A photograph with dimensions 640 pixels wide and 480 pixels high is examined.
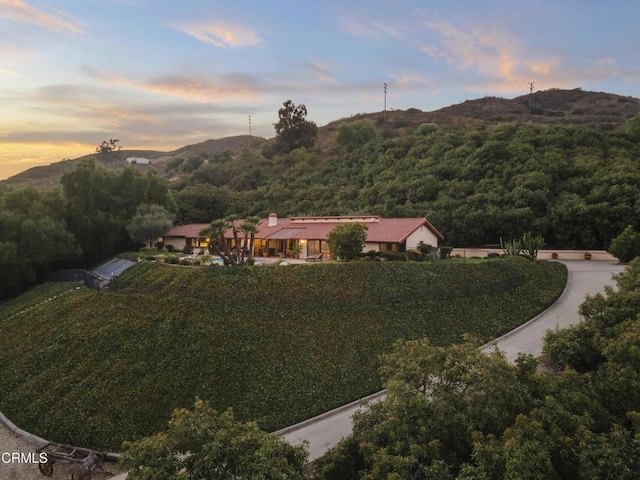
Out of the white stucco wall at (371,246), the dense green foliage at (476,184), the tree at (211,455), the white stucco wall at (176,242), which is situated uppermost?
the dense green foliage at (476,184)

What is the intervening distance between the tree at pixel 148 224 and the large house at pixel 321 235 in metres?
3.12

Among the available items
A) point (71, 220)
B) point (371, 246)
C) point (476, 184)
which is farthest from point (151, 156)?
point (371, 246)

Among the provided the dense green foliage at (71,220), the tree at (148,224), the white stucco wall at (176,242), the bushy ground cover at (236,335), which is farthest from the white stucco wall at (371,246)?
the dense green foliage at (71,220)

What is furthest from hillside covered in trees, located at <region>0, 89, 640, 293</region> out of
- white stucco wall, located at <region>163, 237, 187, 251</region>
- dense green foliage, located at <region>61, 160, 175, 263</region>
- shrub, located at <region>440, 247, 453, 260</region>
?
shrub, located at <region>440, 247, 453, 260</region>

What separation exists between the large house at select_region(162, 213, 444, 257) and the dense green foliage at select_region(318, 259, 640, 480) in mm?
18795

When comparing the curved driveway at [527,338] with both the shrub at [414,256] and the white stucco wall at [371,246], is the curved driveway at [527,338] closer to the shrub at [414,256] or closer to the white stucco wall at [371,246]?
the shrub at [414,256]

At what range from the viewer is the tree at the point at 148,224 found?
39.0 m

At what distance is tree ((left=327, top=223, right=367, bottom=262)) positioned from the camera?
26516mm

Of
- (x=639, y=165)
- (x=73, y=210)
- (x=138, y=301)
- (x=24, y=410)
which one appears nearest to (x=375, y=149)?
(x=639, y=165)

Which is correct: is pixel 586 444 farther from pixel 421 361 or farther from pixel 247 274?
pixel 247 274

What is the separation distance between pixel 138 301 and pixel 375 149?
51481 mm

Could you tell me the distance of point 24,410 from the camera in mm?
17516

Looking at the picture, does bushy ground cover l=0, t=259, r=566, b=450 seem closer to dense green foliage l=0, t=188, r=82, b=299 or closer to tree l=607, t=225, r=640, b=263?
tree l=607, t=225, r=640, b=263

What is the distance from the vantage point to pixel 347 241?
87.0ft
